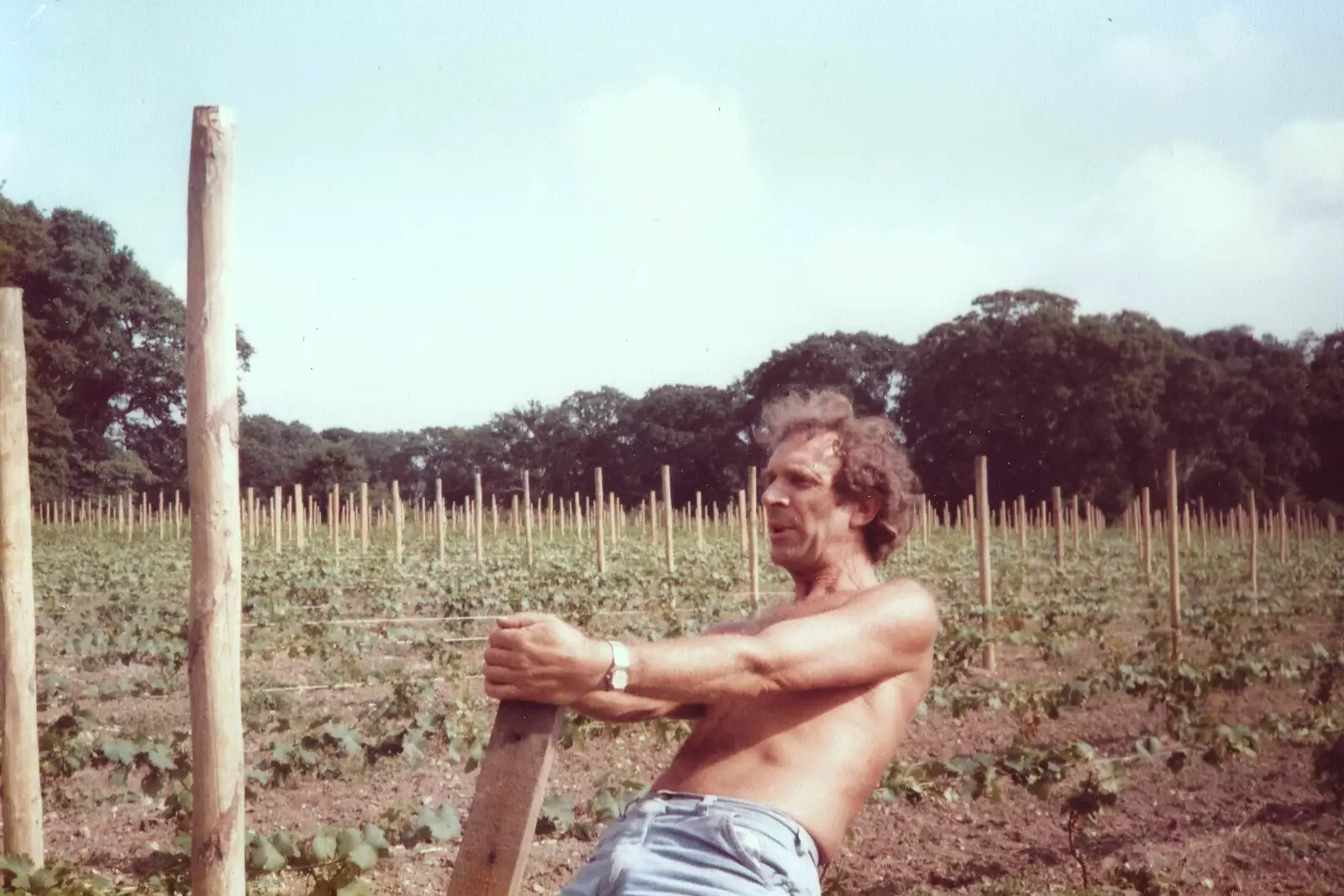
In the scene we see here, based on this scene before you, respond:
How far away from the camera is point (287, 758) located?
5699 millimetres

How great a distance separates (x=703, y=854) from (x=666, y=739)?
15.9 ft

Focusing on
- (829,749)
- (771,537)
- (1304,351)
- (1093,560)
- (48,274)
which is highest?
(48,274)

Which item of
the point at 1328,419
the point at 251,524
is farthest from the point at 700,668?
the point at 1328,419

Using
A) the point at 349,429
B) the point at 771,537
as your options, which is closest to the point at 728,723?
the point at 771,537

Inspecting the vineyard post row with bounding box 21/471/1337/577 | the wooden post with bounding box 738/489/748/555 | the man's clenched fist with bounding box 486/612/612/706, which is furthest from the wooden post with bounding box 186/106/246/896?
the vineyard post row with bounding box 21/471/1337/577

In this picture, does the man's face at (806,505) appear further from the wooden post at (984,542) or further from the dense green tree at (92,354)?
the dense green tree at (92,354)

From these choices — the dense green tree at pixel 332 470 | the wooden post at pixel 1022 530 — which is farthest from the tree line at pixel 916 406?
the wooden post at pixel 1022 530

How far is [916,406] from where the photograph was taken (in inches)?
1977

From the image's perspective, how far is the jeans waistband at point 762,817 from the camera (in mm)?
2074

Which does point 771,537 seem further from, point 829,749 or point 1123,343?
point 1123,343

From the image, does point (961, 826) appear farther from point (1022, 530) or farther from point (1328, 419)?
point (1328, 419)

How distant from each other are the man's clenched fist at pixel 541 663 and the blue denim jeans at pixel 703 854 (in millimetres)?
483

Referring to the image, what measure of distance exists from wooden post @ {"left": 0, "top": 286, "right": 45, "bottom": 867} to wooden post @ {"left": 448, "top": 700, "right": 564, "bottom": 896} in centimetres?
293

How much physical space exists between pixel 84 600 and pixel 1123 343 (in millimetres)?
40692
